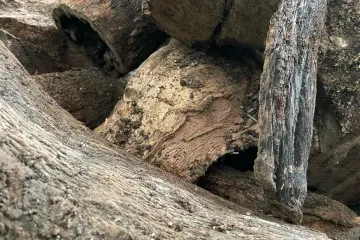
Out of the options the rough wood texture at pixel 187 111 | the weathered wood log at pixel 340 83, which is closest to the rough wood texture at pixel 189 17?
the rough wood texture at pixel 187 111

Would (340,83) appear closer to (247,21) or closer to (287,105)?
(247,21)

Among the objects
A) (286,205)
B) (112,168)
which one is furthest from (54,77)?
(286,205)

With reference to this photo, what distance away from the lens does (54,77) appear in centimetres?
249

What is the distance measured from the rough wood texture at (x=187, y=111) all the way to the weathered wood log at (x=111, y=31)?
0.22m

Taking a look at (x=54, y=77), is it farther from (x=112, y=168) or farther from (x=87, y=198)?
(x=87, y=198)

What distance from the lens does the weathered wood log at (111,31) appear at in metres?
2.37

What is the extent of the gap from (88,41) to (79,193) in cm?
150

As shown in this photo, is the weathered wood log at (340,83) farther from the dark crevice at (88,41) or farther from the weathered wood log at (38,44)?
the weathered wood log at (38,44)

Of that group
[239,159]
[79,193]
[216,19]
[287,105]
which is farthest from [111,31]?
[79,193]

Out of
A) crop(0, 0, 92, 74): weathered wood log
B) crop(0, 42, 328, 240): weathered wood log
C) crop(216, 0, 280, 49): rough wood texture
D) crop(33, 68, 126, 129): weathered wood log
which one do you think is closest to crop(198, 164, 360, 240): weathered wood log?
crop(0, 42, 328, 240): weathered wood log

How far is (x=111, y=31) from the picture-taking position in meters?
2.36

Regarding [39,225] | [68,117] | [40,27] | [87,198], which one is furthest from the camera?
[40,27]

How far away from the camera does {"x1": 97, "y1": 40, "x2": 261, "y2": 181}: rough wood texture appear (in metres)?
1.97

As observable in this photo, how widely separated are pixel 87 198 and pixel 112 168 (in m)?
0.23
